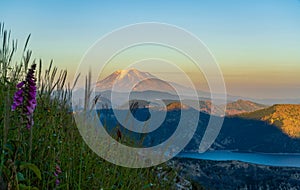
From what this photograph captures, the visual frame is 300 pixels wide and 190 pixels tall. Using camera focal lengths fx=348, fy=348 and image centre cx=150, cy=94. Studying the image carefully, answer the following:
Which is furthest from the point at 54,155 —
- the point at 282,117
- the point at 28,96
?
the point at 282,117

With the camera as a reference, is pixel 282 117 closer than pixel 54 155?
No

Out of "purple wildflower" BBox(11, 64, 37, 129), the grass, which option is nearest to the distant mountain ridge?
the grass

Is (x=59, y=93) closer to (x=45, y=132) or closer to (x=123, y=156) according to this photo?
(x=45, y=132)

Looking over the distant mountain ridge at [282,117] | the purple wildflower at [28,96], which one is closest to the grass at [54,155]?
the purple wildflower at [28,96]

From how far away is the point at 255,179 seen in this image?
70500 millimetres

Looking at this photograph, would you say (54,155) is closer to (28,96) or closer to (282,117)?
(28,96)

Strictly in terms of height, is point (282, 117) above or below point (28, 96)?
above

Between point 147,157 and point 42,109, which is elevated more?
point 42,109

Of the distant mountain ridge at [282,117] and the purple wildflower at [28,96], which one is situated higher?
the distant mountain ridge at [282,117]

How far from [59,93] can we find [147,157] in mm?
1943

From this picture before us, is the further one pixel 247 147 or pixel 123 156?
pixel 247 147

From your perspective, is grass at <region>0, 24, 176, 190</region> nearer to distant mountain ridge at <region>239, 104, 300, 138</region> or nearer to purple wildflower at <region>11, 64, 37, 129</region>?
purple wildflower at <region>11, 64, 37, 129</region>

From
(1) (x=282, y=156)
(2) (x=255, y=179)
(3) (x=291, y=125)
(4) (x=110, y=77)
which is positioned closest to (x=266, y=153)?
(1) (x=282, y=156)

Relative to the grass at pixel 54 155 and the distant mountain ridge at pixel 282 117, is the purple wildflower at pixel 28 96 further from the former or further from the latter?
the distant mountain ridge at pixel 282 117
